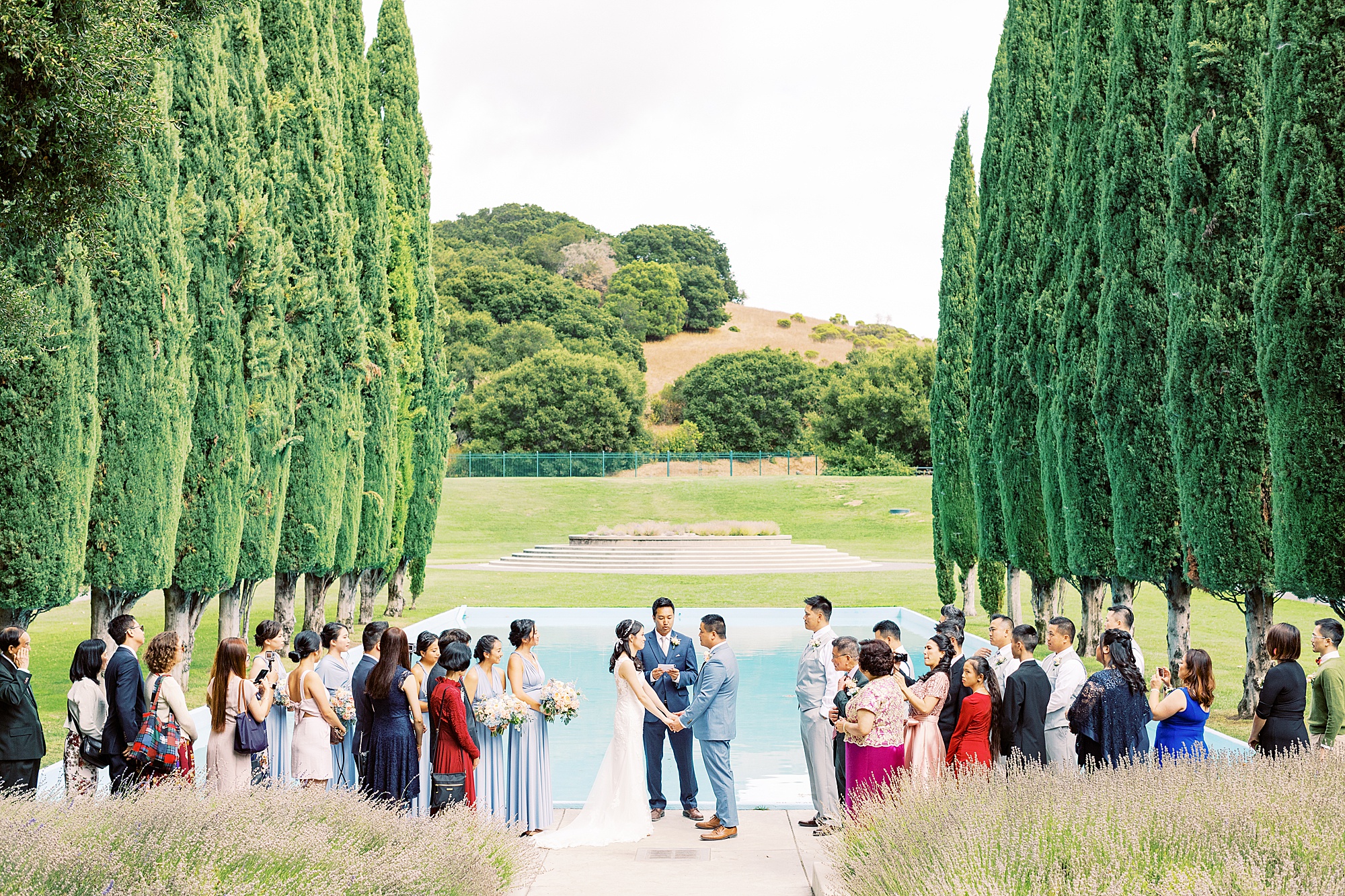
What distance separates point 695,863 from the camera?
6.52m

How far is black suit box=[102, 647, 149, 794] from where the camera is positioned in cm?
619

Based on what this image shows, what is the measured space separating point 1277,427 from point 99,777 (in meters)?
10.0

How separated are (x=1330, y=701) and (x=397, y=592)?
17658 mm

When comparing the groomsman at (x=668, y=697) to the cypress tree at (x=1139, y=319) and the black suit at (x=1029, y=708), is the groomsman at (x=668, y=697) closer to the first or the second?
the black suit at (x=1029, y=708)

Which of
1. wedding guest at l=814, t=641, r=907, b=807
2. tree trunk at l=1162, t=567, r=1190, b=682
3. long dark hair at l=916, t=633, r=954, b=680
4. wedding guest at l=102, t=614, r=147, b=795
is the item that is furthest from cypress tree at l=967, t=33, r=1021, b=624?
wedding guest at l=102, t=614, r=147, b=795

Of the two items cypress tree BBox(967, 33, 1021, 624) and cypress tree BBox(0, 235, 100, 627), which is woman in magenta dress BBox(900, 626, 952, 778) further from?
cypress tree BBox(967, 33, 1021, 624)

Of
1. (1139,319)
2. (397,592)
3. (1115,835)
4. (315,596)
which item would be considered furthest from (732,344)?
(1115,835)

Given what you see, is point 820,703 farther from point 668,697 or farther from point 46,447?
point 46,447

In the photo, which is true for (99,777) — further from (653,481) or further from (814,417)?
(814,417)

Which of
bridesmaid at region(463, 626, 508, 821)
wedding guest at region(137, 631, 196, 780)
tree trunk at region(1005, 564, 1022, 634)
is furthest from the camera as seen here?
tree trunk at region(1005, 564, 1022, 634)

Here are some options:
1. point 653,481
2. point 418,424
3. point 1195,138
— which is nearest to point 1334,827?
point 1195,138

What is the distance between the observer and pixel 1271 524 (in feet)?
32.7

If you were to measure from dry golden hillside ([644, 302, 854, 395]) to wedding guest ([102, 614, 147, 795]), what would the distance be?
72.8m

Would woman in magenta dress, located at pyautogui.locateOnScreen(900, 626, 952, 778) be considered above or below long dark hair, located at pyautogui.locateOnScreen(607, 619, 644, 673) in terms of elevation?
below
